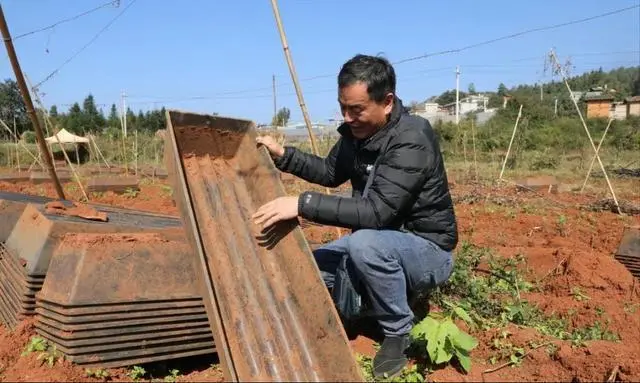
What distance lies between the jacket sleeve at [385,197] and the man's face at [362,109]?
0.19m

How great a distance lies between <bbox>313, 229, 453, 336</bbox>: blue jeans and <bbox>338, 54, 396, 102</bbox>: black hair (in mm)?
710

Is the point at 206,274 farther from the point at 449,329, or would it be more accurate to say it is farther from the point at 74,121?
the point at 74,121

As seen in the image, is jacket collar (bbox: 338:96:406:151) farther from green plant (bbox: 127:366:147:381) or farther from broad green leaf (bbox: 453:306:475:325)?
green plant (bbox: 127:366:147:381)

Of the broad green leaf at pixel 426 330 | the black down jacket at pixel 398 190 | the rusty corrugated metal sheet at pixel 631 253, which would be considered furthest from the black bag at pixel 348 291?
the rusty corrugated metal sheet at pixel 631 253

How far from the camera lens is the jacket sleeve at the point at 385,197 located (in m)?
2.77

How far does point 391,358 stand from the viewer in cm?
280

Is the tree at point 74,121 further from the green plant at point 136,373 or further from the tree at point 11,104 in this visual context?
the green plant at point 136,373

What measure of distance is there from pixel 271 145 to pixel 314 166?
0.99 ft

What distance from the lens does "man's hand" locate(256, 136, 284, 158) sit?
11.5 ft

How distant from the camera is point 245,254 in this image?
10.8 ft

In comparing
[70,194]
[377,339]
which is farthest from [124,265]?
[70,194]

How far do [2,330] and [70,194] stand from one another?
23.9ft

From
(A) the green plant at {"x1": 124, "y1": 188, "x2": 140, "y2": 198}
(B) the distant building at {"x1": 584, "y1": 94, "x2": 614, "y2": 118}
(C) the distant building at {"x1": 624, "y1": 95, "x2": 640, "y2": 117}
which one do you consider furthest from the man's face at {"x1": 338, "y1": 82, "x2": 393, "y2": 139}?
(C) the distant building at {"x1": 624, "y1": 95, "x2": 640, "y2": 117}

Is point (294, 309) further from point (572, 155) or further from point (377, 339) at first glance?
point (572, 155)
